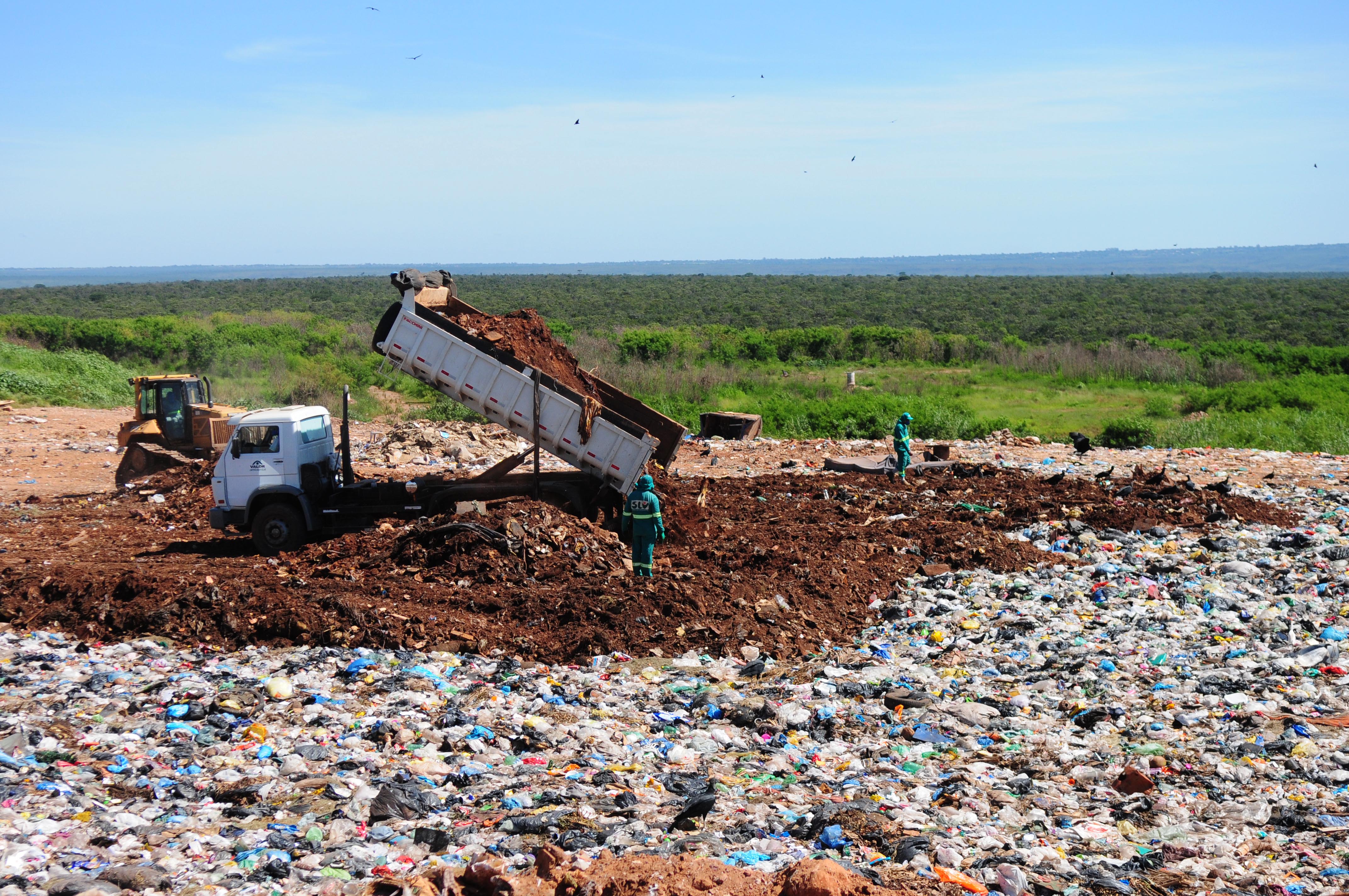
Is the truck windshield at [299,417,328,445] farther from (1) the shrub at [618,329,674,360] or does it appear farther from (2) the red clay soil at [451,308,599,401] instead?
(1) the shrub at [618,329,674,360]

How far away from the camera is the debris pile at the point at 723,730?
542 cm

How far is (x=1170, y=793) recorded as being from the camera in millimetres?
6496

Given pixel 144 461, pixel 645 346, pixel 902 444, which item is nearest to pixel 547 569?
pixel 902 444

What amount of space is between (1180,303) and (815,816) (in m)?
73.8

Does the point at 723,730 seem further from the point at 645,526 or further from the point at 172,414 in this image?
the point at 172,414

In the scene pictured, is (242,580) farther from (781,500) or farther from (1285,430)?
(1285,430)

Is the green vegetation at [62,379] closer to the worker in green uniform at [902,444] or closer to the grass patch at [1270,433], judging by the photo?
the worker in green uniform at [902,444]

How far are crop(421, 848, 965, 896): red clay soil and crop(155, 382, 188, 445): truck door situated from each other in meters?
15.3

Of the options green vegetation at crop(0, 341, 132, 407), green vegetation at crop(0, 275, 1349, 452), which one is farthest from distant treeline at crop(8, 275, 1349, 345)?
green vegetation at crop(0, 341, 132, 407)

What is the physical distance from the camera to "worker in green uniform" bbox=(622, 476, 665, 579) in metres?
11.0

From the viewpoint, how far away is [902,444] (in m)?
16.6

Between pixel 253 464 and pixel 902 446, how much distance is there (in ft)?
32.3

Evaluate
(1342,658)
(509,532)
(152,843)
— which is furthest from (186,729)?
(1342,658)

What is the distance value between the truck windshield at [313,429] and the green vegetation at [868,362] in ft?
35.6
